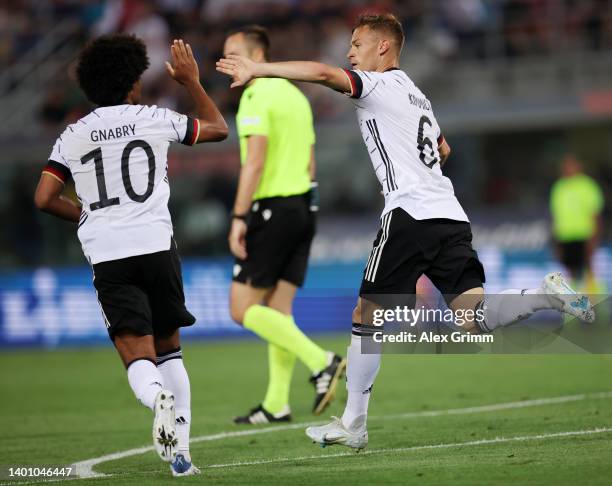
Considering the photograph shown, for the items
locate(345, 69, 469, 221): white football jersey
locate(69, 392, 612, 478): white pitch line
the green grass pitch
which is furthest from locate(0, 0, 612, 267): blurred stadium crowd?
locate(345, 69, 469, 221): white football jersey

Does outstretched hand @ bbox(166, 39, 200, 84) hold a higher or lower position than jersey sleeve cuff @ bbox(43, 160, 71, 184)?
higher

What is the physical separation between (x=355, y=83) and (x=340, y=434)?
193 centimetres

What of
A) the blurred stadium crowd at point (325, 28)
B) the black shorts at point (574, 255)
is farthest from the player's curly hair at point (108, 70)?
the blurred stadium crowd at point (325, 28)

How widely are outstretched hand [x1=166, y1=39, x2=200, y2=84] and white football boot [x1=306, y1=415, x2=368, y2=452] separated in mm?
2056

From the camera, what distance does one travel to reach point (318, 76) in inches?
223

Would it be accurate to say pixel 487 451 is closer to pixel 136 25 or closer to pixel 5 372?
pixel 5 372

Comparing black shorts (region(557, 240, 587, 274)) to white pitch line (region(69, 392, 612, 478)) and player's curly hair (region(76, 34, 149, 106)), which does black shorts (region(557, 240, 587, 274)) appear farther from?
player's curly hair (region(76, 34, 149, 106))

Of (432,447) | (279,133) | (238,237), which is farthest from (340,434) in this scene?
(279,133)

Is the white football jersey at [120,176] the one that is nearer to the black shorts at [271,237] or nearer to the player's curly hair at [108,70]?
the player's curly hair at [108,70]

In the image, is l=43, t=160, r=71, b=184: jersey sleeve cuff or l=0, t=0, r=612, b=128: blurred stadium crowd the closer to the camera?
l=43, t=160, r=71, b=184: jersey sleeve cuff

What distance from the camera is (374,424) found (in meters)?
8.18

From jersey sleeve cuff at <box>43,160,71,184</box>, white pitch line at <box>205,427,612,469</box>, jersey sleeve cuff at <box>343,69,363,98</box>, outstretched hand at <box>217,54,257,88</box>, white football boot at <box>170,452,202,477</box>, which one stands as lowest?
white pitch line at <box>205,427,612,469</box>

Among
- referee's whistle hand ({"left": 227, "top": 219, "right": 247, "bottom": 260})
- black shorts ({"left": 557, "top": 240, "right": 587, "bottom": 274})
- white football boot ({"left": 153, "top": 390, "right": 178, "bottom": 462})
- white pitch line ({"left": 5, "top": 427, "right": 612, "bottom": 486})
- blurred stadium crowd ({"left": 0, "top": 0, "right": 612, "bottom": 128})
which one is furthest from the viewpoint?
blurred stadium crowd ({"left": 0, "top": 0, "right": 612, "bottom": 128})

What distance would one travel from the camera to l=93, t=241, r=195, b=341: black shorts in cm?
592
